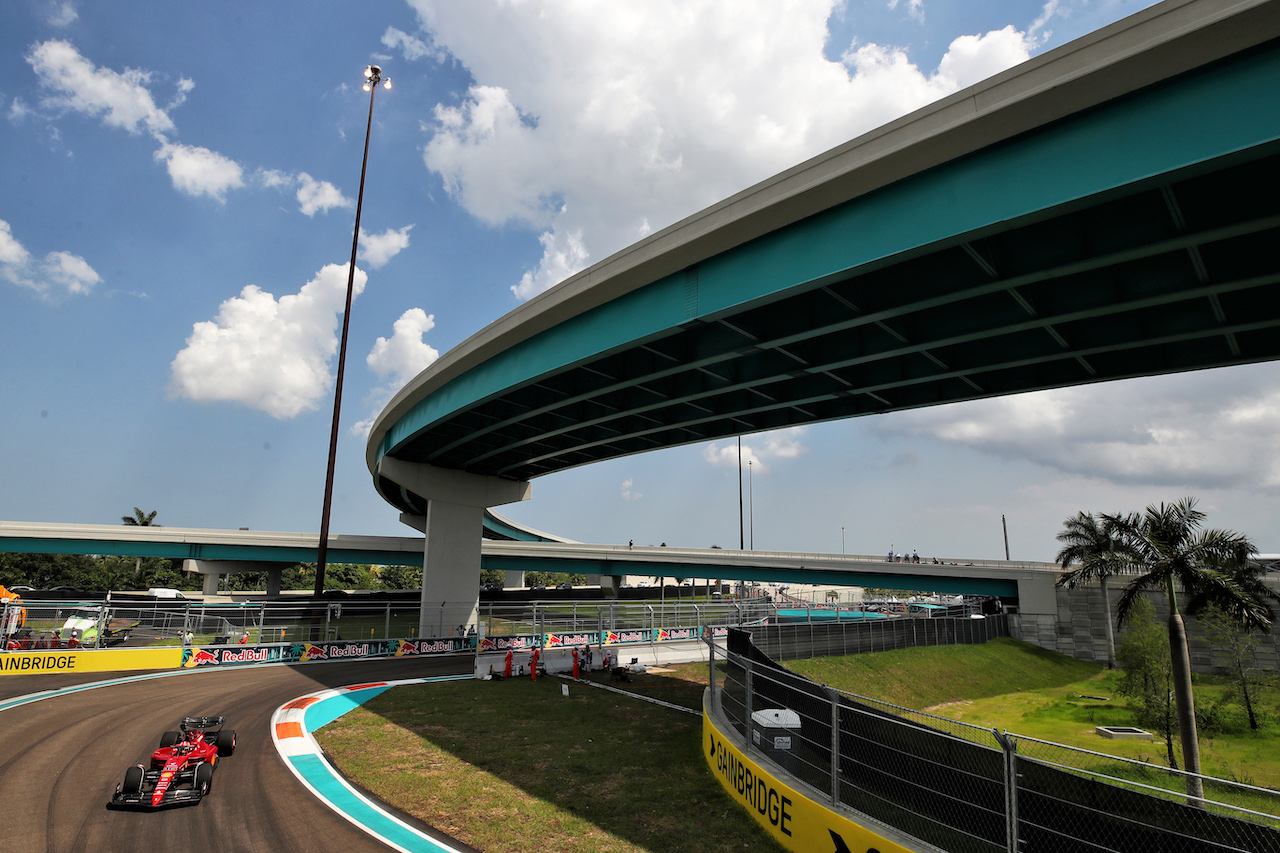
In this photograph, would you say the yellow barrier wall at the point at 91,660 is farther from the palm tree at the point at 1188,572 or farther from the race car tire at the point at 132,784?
the palm tree at the point at 1188,572

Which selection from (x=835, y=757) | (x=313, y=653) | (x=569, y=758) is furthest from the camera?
(x=313, y=653)

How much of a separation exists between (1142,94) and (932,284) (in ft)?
14.9

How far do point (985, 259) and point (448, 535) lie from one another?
102ft

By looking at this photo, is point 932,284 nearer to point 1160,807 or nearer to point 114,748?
point 1160,807

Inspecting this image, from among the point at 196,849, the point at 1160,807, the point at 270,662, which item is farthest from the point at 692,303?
the point at 270,662

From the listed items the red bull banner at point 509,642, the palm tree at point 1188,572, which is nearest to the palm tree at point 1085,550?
the palm tree at point 1188,572

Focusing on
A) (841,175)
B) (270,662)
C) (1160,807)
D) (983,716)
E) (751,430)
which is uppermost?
(841,175)

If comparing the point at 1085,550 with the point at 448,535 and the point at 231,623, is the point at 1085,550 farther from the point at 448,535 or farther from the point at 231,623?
the point at 231,623

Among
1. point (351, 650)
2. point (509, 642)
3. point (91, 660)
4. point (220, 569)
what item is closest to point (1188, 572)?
point (509, 642)

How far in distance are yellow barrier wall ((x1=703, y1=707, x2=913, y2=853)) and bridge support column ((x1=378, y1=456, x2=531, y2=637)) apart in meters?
26.3

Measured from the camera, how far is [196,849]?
873cm

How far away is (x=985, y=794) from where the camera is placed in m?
7.22

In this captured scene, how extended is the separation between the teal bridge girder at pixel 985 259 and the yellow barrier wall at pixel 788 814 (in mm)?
8578

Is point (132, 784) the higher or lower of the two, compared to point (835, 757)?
lower
